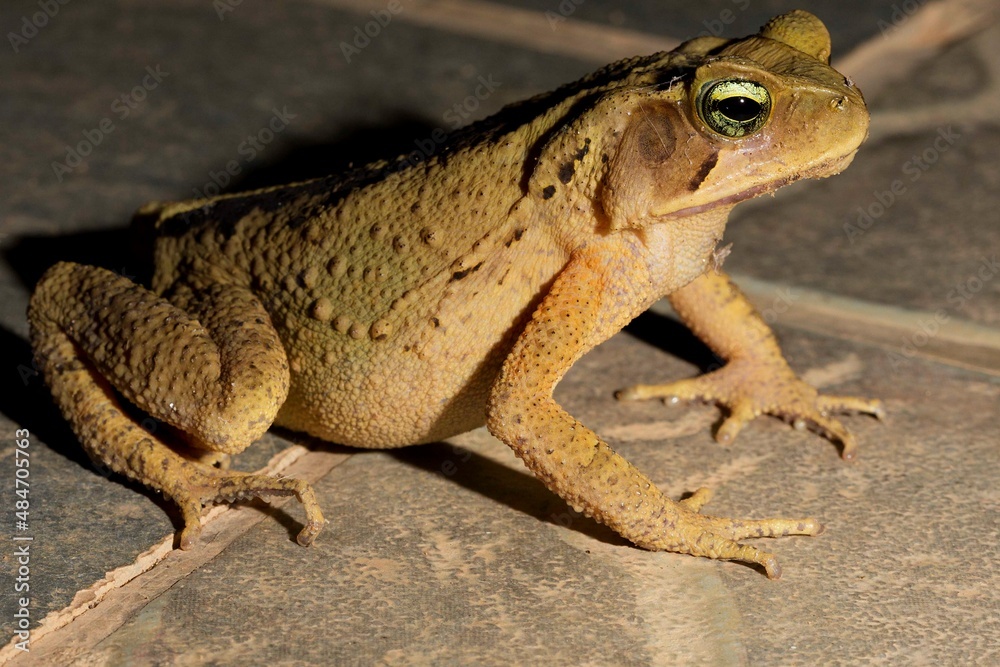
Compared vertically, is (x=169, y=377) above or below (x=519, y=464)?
below

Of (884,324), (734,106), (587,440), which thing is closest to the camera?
(734,106)

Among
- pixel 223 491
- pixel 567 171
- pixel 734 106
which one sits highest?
pixel 734 106

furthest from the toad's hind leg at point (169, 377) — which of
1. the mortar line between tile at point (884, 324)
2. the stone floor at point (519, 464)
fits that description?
the mortar line between tile at point (884, 324)

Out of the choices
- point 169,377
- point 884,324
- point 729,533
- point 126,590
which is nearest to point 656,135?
point 729,533

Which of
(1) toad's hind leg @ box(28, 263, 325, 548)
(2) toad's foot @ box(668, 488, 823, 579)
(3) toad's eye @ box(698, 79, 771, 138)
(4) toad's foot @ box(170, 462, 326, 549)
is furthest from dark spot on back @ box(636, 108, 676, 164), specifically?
(4) toad's foot @ box(170, 462, 326, 549)

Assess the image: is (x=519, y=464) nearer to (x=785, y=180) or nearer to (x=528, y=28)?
(x=785, y=180)

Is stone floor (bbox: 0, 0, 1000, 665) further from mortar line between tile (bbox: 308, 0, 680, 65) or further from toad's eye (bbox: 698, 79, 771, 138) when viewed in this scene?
toad's eye (bbox: 698, 79, 771, 138)

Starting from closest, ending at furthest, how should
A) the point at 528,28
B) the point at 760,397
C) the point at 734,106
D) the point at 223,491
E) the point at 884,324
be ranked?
the point at 734,106, the point at 223,491, the point at 760,397, the point at 884,324, the point at 528,28

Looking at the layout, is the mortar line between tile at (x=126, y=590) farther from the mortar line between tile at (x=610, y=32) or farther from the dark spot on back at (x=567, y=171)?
the mortar line between tile at (x=610, y=32)
